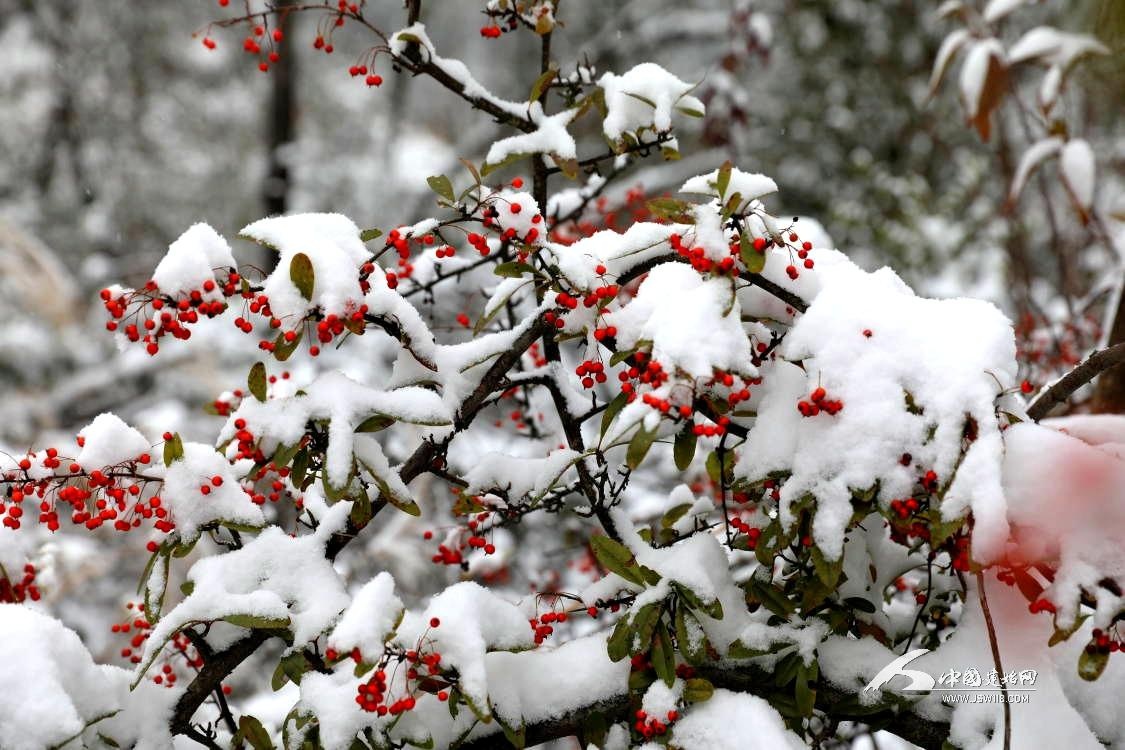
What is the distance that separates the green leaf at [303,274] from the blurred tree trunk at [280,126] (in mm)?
5851

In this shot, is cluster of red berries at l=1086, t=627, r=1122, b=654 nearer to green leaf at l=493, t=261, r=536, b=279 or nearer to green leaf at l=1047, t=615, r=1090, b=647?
green leaf at l=1047, t=615, r=1090, b=647

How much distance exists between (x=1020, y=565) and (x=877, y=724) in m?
0.43

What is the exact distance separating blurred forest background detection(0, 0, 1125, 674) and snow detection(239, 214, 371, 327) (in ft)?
9.11

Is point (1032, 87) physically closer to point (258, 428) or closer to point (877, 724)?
point (877, 724)

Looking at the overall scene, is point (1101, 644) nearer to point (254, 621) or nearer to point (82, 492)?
point (254, 621)

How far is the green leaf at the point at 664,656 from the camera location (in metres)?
1.30

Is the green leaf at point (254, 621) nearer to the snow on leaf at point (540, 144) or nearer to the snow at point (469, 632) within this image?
the snow at point (469, 632)

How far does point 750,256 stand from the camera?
49.8 inches

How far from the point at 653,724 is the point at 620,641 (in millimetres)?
121

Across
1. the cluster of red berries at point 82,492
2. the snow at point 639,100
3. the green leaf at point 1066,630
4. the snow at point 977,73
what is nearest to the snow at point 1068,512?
the green leaf at point 1066,630

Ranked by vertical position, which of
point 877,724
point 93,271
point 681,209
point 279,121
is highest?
point 279,121

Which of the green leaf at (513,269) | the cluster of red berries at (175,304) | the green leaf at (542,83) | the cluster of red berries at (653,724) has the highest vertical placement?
the green leaf at (542,83)

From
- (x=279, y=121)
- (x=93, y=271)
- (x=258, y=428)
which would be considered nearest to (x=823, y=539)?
(x=258, y=428)

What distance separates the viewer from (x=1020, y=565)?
1.19 metres
